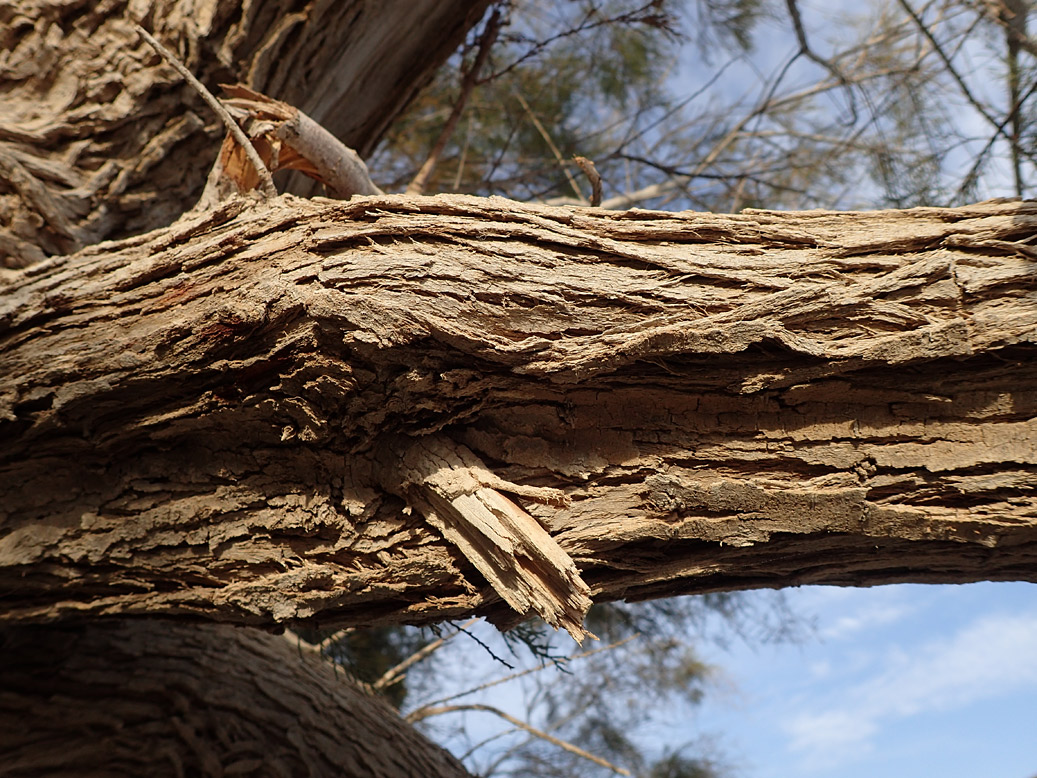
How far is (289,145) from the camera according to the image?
142 centimetres

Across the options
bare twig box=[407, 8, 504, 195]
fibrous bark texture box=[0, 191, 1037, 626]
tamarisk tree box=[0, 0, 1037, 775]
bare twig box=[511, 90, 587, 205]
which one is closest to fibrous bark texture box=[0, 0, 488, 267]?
bare twig box=[407, 8, 504, 195]

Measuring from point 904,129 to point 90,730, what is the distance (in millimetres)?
2543

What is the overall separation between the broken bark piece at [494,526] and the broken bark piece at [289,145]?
0.66 m

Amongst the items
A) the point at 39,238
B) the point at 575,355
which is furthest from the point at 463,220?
the point at 39,238

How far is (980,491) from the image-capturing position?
91cm

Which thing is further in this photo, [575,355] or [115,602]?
[115,602]

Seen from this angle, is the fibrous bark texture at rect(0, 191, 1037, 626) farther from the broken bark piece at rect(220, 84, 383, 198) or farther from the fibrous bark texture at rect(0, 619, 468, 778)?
the fibrous bark texture at rect(0, 619, 468, 778)

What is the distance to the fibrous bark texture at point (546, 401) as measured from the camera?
935 millimetres

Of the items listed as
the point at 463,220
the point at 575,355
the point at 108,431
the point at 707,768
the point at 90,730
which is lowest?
the point at 90,730

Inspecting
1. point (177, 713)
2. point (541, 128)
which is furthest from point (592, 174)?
point (541, 128)

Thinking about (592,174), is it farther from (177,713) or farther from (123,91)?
(177,713)

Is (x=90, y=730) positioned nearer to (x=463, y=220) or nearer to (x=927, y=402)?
(x=463, y=220)

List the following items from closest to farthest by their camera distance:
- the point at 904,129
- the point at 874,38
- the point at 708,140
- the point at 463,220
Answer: the point at 463,220
the point at 904,129
the point at 874,38
the point at 708,140

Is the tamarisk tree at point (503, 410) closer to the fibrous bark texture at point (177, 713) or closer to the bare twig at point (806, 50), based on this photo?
the fibrous bark texture at point (177, 713)
